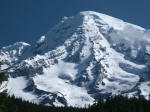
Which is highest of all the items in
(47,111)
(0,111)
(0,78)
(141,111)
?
(47,111)

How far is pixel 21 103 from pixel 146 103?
222 ft

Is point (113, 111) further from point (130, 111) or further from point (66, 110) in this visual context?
point (66, 110)

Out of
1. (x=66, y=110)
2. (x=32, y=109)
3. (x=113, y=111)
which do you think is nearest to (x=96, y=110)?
(x=113, y=111)

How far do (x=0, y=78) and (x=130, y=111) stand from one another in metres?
78.7

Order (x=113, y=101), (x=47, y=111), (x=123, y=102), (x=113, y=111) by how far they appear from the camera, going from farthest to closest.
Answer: (x=47, y=111), (x=113, y=101), (x=123, y=102), (x=113, y=111)

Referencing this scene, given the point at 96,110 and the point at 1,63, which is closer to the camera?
the point at 1,63

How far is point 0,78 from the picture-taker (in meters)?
16.9

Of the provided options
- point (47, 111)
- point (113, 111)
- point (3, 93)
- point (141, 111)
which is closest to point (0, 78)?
point (3, 93)

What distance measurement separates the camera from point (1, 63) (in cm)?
1731

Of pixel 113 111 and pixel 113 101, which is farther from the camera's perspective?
pixel 113 101

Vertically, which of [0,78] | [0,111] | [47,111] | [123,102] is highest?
[47,111]

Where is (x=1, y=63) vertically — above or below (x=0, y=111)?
above

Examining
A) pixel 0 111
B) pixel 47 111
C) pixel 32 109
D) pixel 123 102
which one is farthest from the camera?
pixel 47 111

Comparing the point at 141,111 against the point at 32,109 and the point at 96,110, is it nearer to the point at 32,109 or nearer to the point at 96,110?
the point at 96,110
